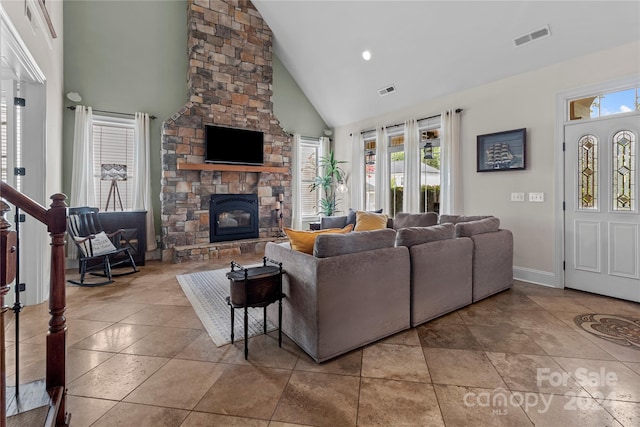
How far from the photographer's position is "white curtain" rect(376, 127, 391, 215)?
636cm

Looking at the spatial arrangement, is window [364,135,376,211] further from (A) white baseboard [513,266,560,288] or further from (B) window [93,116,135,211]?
(B) window [93,116,135,211]

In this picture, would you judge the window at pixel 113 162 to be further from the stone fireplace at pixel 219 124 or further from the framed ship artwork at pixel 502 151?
the framed ship artwork at pixel 502 151

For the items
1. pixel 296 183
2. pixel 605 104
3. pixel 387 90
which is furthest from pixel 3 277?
pixel 296 183

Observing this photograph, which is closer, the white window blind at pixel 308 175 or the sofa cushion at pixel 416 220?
the sofa cushion at pixel 416 220

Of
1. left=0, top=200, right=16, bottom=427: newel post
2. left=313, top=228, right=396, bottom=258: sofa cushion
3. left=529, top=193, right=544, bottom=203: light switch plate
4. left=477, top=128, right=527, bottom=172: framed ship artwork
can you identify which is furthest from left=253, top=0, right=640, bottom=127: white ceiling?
left=0, top=200, right=16, bottom=427: newel post

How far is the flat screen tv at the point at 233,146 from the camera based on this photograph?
5770 millimetres

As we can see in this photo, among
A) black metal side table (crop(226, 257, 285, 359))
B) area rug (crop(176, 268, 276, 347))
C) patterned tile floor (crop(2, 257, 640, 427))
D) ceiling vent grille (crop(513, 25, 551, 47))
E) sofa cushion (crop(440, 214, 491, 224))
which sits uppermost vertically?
ceiling vent grille (crop(513, 25, 551, 47))

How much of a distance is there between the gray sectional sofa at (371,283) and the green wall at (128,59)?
4.36 m

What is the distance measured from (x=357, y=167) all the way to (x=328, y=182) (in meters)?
0.78

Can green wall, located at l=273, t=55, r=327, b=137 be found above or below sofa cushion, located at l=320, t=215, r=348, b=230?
above

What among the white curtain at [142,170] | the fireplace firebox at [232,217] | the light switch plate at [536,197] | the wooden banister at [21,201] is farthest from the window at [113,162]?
the light switch plate at [536,197]

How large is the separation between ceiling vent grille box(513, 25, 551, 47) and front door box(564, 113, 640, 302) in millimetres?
1142

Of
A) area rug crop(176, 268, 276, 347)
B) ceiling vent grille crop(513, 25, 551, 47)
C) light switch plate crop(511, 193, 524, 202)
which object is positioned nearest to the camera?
area rug crop(176, 268, 276, 347)

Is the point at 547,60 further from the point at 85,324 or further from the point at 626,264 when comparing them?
the point at 85,324
